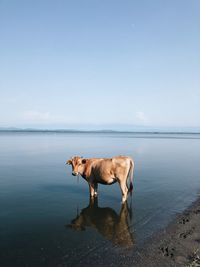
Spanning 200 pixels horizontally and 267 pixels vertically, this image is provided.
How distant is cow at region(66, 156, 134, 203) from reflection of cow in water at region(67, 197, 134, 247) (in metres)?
1.06

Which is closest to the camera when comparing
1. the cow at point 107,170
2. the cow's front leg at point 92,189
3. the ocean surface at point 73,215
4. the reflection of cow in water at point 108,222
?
the ocean surface at point 73,215

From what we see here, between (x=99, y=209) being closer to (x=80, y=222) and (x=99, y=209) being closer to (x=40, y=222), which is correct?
(x=80, y=222)

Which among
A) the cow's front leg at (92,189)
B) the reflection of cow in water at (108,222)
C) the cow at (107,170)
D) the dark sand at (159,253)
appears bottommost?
the reflection of cow in water at (108,222)

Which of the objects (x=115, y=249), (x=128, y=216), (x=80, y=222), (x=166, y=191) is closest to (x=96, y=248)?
(x=115, y=249)

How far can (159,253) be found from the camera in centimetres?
745

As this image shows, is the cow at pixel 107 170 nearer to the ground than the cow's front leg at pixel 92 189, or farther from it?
farther from it

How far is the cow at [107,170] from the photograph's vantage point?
12.0 m

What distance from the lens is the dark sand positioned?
274 inches

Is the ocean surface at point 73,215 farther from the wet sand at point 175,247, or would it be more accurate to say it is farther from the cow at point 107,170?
the cow at point 107,170

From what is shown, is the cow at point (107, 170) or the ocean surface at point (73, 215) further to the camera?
the cow at point (107, 170)

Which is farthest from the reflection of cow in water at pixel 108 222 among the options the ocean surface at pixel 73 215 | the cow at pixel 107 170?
the cow at pixel 107 170

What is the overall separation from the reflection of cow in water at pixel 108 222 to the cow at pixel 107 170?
1.06 meters

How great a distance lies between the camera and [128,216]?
10820mm

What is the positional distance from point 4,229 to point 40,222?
1.25m
